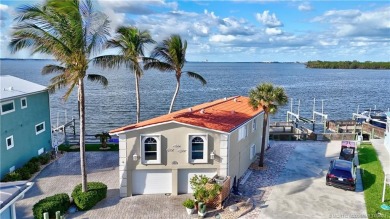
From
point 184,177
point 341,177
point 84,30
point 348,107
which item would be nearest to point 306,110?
point 348,107

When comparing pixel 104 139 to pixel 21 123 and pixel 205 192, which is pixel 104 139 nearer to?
pixel 21 123

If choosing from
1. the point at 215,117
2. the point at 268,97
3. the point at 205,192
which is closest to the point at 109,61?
the point at 215,117

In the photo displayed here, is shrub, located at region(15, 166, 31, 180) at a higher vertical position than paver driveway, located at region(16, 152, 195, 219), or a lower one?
higher

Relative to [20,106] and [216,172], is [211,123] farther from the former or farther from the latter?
[20,106]

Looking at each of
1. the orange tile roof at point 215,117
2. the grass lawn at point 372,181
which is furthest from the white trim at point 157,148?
A: the grass lawn at point 372,181

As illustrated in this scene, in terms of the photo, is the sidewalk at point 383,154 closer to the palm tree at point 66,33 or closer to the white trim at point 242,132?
the white trim at point 242,132

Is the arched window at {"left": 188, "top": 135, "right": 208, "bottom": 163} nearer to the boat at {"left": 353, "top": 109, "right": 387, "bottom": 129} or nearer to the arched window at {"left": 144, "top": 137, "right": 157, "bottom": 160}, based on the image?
the arched window at {"left": 144, "top": 137, "right": 157, "bottom": 160}

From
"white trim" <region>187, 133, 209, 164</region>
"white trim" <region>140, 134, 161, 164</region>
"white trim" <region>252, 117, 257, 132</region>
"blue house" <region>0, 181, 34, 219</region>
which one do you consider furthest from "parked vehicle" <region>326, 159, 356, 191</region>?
"blue house" <region>0, 181, 34, 219</region>
